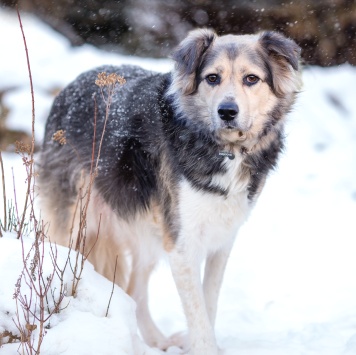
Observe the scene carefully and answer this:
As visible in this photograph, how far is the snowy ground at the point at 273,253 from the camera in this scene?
2941 millimetres

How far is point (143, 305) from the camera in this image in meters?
4.22

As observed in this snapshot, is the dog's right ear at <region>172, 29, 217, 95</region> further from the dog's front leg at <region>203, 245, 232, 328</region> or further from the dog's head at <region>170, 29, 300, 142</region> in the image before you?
the dog's front leg at <region>203, 245, 232, 328</region>

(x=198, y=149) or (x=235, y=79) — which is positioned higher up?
(x=235, y=79)

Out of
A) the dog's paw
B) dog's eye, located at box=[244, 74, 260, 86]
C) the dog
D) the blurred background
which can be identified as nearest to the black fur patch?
the dog

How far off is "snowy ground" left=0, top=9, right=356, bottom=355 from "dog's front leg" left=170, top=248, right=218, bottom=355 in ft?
0.92

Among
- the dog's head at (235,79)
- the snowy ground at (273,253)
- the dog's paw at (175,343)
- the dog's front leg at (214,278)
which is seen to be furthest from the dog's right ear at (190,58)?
the dog's paw at (175,343)

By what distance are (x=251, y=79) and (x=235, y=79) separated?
10 cm

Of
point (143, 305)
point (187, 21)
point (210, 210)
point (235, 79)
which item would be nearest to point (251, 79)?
point (235, 79)

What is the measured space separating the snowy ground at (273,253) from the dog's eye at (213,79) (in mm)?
574

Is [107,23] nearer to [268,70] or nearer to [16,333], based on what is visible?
[268,70]

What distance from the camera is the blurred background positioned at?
848cm

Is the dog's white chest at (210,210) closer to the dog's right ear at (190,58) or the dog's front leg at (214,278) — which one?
the dog's front leg at (214,278)

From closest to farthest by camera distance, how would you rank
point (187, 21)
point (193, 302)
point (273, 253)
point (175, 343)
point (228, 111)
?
point (228, 111) < point (193, 302) < point (175, 343) < point (273, 253) < point (187, 21)

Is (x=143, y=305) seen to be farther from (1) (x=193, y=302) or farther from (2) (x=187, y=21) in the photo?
(2) (x=187, y=21)
